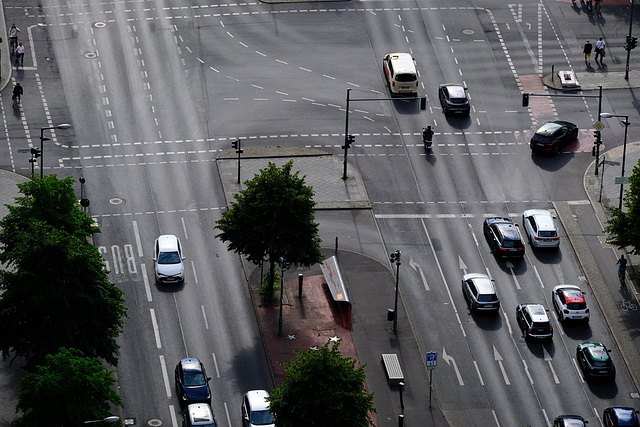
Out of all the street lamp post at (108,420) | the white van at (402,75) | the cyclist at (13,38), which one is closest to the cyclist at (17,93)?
the cyclist at (13,38)

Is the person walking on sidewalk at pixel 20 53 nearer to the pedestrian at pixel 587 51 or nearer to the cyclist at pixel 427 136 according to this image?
the cyclist at pixel 427 136

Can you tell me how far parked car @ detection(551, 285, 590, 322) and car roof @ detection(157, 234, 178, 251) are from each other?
26.5 metres

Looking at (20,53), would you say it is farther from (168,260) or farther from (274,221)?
(274,221)

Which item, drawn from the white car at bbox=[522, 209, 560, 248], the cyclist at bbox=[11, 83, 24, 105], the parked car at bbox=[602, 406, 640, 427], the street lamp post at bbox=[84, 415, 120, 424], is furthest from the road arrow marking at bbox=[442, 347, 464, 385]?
the cyclist at bbox=[11, 83, 24, 105]

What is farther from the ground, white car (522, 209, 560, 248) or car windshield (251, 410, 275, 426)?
white car (522, 209, 560, 248)

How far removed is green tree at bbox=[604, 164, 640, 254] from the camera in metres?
99.0

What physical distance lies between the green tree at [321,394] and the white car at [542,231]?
29.3 m

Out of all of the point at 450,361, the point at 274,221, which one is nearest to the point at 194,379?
the point at 274,221

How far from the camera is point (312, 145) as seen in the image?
117 metres

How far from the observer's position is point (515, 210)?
A: 110m

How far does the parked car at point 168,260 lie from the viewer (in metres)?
100

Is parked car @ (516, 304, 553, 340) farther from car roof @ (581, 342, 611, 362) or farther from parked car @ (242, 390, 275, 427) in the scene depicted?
parked car @ (242, 390, 275, 427)

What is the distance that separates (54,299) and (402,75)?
47.6 meters

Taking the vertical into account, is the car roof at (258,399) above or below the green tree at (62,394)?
below
